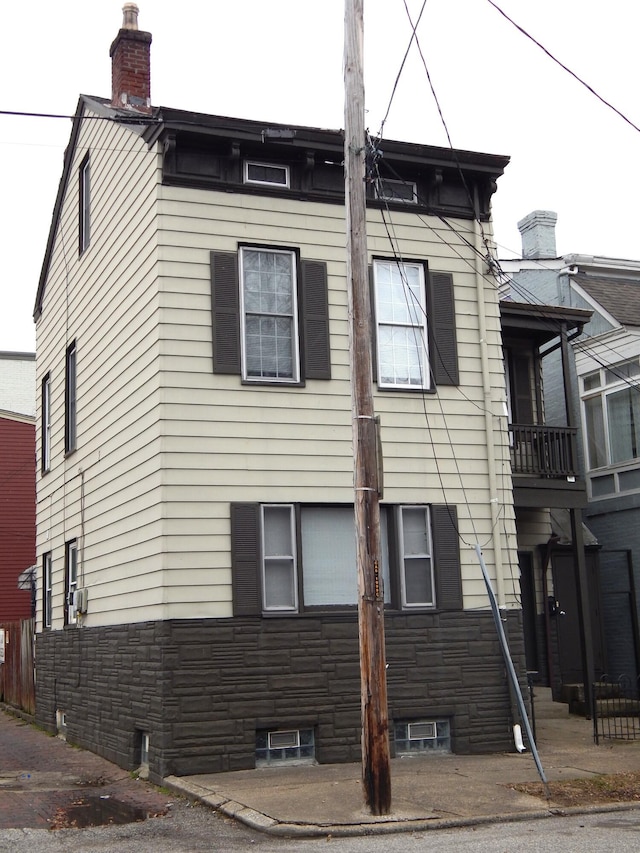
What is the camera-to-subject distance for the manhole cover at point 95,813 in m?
10.4

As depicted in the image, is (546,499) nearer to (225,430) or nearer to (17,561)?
(225,430)

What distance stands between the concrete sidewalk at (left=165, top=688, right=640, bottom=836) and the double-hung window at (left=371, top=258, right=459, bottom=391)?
506cm

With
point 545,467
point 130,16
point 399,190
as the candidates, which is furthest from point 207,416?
point 130,16

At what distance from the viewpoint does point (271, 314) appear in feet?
46.3

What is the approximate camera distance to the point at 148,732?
13219 millimetres

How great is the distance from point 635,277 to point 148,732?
53.6 ft

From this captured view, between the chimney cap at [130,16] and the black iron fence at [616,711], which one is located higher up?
the chimney cap at [130,16]

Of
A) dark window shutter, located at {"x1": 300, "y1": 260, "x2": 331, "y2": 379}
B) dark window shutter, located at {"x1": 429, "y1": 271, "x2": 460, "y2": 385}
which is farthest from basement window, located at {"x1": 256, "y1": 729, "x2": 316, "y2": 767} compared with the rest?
dark window shutter, located at {"x1": 429, "y1": 271, "x2": 460, "y2": 385}

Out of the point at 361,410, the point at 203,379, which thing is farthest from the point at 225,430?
the point at 361,410

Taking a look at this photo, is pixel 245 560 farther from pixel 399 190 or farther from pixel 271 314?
pixel 399 190

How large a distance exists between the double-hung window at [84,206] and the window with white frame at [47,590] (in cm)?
594

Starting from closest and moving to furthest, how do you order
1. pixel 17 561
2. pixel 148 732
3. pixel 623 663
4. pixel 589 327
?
pixel 148 732, pixel 623 663, pixel 589 327, pixel 17 561

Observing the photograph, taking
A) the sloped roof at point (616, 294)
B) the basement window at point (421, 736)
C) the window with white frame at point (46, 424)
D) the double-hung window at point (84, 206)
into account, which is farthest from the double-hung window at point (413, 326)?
the window with white frame at point (46, 424)

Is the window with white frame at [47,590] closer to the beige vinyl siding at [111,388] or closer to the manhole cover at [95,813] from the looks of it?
the beige vinyl siding at [111,388]
